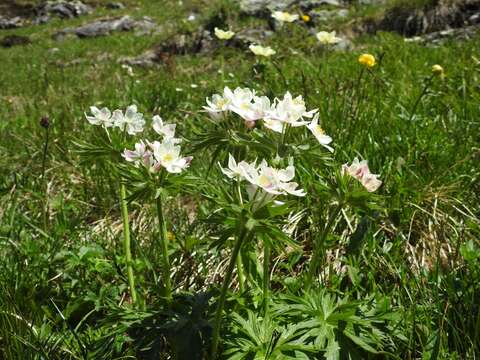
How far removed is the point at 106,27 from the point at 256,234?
19.9 metres

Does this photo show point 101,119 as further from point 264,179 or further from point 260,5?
point 260,5

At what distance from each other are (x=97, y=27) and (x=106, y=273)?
19.3 metres

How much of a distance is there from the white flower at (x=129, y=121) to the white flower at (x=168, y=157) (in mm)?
309

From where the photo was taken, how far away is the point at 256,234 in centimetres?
136

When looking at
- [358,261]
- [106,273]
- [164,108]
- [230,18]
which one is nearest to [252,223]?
[358,261]

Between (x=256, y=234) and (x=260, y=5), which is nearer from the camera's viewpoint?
(x=256, y=234)

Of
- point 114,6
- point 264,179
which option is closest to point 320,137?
point 264,179

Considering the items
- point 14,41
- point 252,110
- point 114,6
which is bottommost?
point 114,6

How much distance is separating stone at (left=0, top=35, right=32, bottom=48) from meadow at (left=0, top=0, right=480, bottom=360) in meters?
16.4

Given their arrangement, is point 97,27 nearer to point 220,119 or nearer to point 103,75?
point 103,75

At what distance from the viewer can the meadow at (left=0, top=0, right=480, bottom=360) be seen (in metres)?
1.49

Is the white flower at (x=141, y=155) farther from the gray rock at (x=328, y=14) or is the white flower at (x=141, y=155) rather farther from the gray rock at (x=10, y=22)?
the gray rock at (x=10, y=22)

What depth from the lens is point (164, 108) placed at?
17.7ft

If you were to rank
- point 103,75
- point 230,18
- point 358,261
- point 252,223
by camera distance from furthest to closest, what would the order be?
point 230,18, point 103,75, point 358,261, point 252,223
